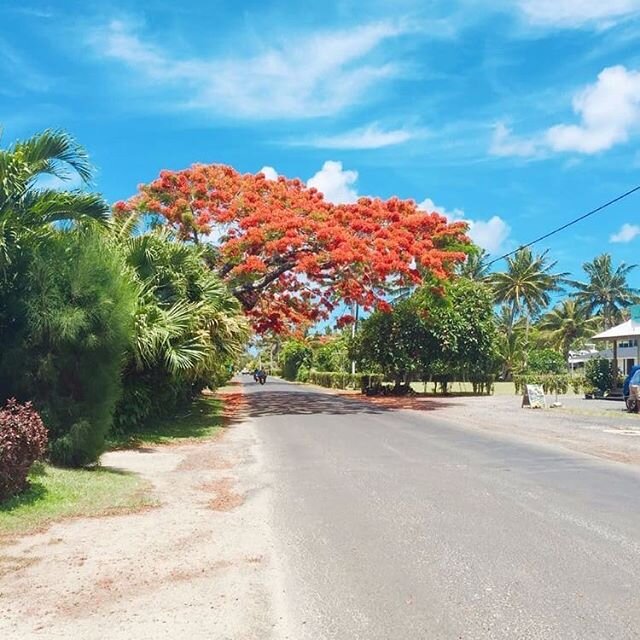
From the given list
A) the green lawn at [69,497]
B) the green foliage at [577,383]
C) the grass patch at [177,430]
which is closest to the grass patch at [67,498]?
the green lawn at [69,497]

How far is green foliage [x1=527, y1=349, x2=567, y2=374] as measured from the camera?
5878cm

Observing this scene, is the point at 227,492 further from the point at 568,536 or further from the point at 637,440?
the point at 637,440

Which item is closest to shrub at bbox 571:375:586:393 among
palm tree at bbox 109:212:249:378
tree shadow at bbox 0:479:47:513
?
palm tree at bbox 109:212:249:378

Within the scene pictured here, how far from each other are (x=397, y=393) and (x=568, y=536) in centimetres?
3247

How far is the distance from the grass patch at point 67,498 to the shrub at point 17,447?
0.19 metres

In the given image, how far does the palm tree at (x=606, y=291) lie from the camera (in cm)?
7231

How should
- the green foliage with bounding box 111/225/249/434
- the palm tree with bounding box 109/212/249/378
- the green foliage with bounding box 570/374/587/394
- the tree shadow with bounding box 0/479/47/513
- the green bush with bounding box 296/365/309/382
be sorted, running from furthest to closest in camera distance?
the green bush with bounding box 296/365/309/382
the green foliage with bounding box 570/374/587/394
the green foliage with bounding box 111/225/249/434
the palm tree with bounding box 109/212/249/378
the tree shadow with bounding box 0/479/47/513

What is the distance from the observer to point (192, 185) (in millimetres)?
26484

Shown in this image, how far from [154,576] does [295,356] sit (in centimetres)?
7100

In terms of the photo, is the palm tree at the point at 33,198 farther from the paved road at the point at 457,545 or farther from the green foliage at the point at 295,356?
the green foliage at the point at 295,356

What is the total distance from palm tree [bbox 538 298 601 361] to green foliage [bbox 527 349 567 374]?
13961mm

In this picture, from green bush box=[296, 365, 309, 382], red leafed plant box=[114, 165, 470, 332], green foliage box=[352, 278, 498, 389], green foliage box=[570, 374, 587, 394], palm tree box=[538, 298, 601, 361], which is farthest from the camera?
palm tree box=[538, 298, 601, 361]

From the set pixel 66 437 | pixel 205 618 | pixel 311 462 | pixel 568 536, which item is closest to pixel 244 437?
pixel 311 462

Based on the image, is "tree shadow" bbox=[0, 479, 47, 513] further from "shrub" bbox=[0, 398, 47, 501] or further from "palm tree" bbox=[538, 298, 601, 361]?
"palm tree" bbox=[538, 298, 601, 361]
